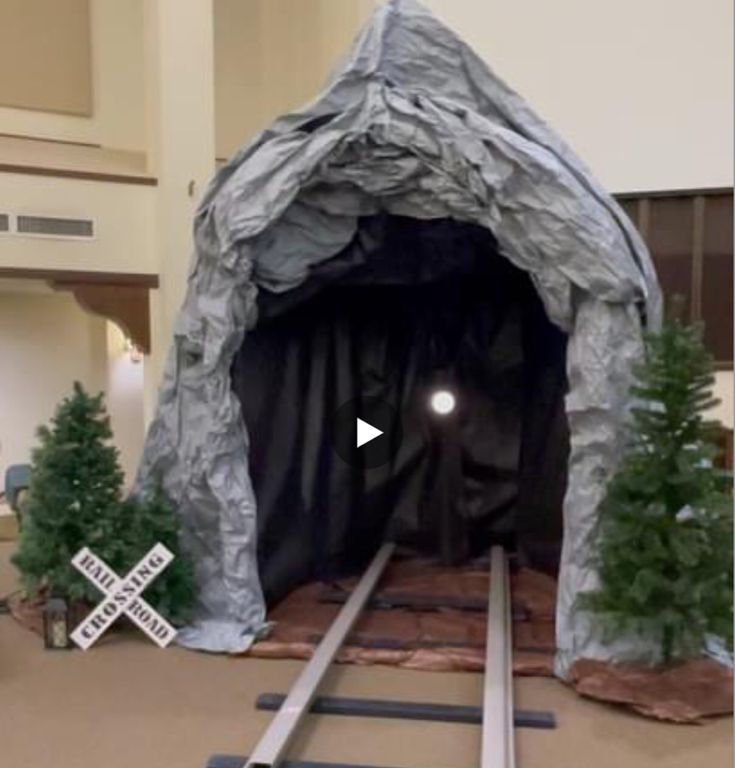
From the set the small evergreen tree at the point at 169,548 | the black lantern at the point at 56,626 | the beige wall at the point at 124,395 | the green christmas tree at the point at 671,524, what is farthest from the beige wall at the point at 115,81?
the green christmas tree at the point at 671,524

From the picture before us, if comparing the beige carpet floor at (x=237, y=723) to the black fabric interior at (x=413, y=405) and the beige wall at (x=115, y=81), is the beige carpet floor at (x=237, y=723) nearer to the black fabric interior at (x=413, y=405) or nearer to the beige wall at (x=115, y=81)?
the black fabric interior at (x=413, y=405)

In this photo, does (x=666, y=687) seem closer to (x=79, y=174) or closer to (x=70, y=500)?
(x=70, y=500)

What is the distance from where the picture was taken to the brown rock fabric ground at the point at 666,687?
3164mm

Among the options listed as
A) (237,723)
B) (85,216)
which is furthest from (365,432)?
(85,216)

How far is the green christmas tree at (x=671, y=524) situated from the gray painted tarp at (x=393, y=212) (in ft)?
0.64

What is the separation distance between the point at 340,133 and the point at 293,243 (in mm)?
512

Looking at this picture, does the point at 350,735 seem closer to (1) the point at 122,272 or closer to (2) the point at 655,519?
(2) the point at 655,519

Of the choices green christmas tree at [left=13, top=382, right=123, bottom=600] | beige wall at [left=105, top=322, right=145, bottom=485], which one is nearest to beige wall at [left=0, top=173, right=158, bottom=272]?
beige wall at [left=105, top=322, right=145, bottom=485]

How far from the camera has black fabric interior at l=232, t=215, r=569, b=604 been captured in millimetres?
4625

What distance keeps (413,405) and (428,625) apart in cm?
145

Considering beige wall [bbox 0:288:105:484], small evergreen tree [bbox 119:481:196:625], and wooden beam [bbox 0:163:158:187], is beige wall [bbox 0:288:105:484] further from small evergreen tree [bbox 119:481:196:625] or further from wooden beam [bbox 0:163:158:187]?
small evergreen tree [bbox 119:481:196:625]

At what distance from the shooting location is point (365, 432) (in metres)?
5.22

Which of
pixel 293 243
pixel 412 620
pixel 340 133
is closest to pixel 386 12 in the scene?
pixel 340 133
